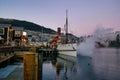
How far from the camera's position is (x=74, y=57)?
275 ft

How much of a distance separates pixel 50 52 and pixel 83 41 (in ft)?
113

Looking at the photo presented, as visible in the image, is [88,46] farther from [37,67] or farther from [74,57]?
[37,67]

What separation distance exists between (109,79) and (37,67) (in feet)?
113

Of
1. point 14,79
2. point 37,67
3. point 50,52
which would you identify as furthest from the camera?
point 50,52

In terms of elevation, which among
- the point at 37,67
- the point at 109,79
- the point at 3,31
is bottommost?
the point at 109,79

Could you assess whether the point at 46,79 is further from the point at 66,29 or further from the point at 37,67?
the point at 66,29

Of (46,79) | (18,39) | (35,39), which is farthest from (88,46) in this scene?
(46,79)

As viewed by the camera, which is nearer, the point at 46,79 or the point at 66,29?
the point at 46,79

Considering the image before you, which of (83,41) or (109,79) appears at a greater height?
(83,41)

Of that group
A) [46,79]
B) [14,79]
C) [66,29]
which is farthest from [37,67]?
[66,29]

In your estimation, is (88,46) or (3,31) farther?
(88,46)

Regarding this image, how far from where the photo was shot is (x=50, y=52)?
91.0m

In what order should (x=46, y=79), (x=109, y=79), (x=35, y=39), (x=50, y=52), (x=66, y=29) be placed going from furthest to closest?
(x=35, y=39), (x=66, y=29), (x=50, y=52), (x=109, y=79), (x=46, y=79)

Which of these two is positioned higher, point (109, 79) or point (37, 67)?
point (37, 67)
